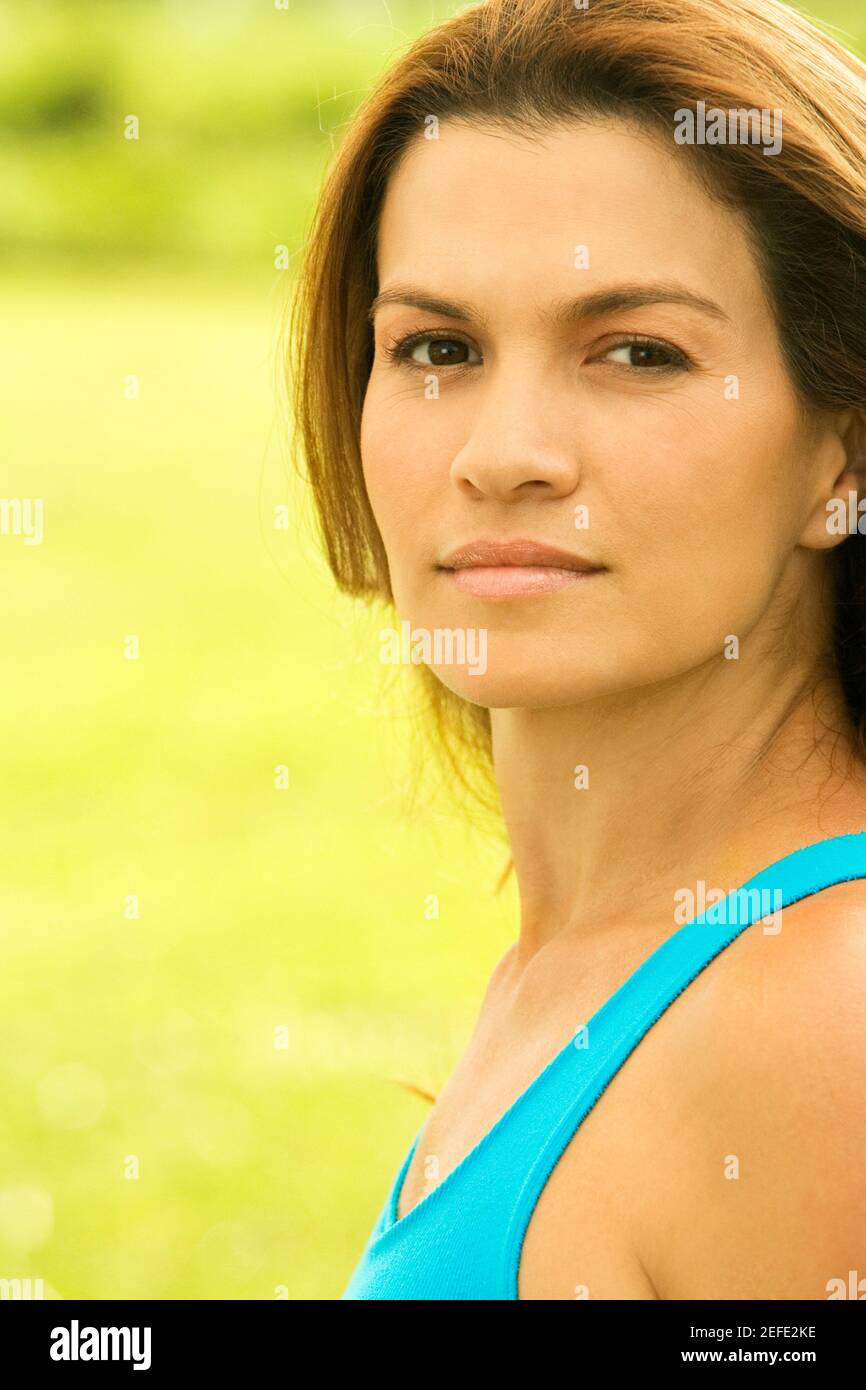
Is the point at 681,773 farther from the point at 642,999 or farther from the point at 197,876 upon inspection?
the point at 197,876

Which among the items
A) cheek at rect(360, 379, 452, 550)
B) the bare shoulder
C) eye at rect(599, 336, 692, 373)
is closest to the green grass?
cheek at rect(360, 379, 452, 550)

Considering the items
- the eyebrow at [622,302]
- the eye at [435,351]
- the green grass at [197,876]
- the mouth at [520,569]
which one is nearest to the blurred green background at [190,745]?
the green grass at [197,876]

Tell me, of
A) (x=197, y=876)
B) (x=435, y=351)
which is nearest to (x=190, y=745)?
(x=197, y=876)

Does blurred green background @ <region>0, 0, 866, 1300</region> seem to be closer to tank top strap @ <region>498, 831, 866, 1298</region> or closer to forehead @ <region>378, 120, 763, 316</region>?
forehead @ <region>378, 120, 763, 316</region>

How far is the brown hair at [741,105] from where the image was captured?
1607 mm

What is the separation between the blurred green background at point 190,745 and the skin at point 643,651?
0.51 m

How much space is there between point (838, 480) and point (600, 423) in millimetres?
276

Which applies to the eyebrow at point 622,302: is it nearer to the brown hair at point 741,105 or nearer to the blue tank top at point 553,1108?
the brown hair at point 741,105

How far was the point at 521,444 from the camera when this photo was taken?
155 cm

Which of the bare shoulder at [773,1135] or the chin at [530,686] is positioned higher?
the chin at [530,686]

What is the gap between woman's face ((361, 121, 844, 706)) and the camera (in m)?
1.56

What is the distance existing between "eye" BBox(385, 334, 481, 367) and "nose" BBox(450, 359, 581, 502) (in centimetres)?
9
